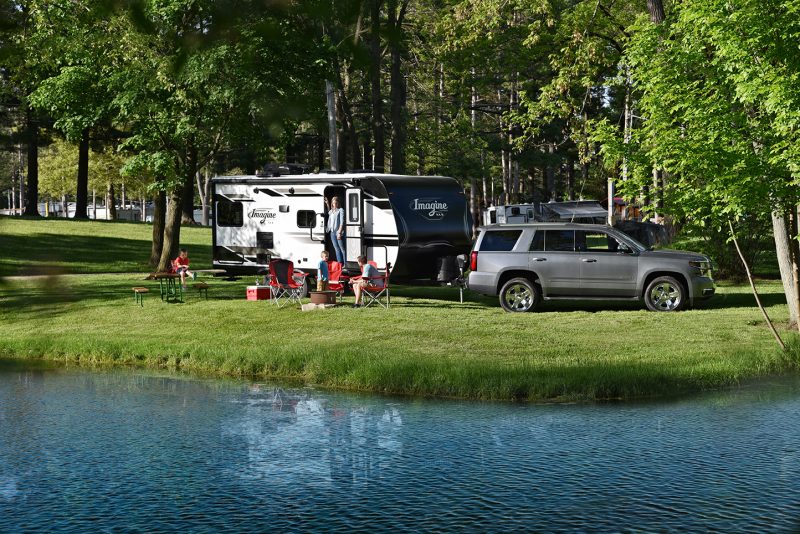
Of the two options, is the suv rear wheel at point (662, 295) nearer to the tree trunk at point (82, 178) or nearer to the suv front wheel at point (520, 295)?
the suv front wheel at point (520, 295)

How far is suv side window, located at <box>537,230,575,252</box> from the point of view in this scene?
22.5 meters

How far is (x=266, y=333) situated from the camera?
20641mm

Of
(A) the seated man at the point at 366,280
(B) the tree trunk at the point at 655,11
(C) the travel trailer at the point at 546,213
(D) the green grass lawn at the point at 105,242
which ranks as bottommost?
(A) the seated man at the point at 366,280

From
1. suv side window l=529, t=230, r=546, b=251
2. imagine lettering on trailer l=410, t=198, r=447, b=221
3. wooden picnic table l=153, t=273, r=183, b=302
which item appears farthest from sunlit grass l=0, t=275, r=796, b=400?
imagine lettering on trailer l=410, t=198, r=447, b=221

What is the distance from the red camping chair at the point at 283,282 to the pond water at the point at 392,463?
7.55 m

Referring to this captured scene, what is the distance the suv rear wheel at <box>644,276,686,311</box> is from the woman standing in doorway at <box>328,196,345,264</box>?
701 cm

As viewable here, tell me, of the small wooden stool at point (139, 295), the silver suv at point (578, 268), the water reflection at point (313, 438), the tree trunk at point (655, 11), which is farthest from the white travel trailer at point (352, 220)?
the water reflection at point (313, 438)

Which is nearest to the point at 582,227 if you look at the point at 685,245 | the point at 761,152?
the point at 761,152

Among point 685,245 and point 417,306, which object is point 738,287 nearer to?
point 685,245

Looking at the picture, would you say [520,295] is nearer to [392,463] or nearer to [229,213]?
[229,213]

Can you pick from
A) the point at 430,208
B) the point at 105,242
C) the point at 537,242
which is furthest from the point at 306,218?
the point at 105,242

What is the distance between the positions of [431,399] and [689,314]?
816cm

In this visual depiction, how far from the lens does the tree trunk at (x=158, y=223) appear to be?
32.2 m

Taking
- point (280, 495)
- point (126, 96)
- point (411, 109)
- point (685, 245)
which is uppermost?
point (411, 109)
